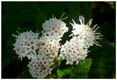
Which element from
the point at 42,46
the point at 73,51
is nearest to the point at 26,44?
the point at 42,46

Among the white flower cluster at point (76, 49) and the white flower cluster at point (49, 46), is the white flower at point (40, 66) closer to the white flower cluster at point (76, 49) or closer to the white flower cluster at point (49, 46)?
the white flower cluster at point (49, 46)

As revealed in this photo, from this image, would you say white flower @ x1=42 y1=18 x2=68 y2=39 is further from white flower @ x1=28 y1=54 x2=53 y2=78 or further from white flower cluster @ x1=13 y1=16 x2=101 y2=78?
white flower @ x1=28 y1=54 x2=53 y2=78

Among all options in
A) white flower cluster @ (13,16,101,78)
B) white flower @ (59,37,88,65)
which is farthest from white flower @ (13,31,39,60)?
white flower @ (59,37,88,65)

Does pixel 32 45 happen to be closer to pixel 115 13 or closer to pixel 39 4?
pixel 39 4

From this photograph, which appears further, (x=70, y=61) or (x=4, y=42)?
(x=4, y=42)

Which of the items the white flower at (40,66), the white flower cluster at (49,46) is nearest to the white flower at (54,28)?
the white flower cluster at (49,46)

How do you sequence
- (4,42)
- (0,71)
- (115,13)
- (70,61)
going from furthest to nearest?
1. (115,13)
2. (4,42)
3. (0,71)
4. (70,61)

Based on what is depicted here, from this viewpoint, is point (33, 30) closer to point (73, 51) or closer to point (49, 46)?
point (49, 46)

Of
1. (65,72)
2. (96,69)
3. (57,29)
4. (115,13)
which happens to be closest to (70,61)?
(65,72)
